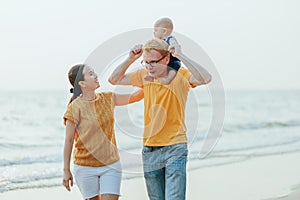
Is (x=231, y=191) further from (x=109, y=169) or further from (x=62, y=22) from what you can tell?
(x=62, y=22)

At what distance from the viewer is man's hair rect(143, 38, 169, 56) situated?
4.00 m

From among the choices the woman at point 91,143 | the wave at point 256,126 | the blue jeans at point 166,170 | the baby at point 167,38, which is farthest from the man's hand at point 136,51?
the wave at point 256,126

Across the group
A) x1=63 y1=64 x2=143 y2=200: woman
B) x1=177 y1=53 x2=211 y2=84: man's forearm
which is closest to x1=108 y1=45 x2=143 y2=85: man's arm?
x1=63 y1=64 x2=143 y2=200: woman

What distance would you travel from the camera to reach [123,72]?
4.15 metres

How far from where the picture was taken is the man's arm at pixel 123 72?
13.5 ft

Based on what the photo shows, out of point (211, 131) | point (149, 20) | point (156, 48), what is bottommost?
point (211, 131)

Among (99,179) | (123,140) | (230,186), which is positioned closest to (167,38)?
(99,179)

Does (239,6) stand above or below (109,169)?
above

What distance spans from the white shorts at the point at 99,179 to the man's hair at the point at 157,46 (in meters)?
0.80

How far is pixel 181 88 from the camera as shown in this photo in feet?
13.1

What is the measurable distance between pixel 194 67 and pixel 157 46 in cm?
28

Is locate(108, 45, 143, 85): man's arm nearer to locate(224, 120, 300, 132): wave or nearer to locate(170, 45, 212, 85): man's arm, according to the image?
locate(170, 45, 212, 85): man's arm

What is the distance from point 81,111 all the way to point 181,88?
2.31 feet

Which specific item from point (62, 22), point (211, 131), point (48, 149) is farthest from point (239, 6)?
point (211, 131)
